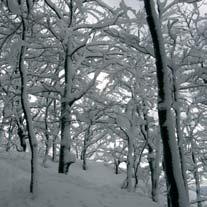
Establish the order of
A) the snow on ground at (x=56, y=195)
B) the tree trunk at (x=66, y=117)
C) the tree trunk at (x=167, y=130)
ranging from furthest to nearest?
the tree trunk at (x=66, y=117) < the snow on ground at (x=56, y=195) < the tree trunk at (x=167, y=130)

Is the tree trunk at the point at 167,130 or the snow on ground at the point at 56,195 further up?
the tree trunk at the point at 167,130

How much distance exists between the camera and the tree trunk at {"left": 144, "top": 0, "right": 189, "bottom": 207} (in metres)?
7.15

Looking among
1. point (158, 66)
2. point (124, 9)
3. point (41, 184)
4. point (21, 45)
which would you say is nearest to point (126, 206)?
point (41, 184)

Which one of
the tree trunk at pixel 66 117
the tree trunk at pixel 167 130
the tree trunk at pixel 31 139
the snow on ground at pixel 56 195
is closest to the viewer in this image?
the tree trunk at pixel 167 130

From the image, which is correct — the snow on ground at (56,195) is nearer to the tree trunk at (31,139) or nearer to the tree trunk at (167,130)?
the tree trunk at (31,139)

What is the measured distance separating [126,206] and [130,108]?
249 inches

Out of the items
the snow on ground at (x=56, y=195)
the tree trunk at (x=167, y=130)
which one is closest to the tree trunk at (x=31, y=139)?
the snow on ground at (x=56, y=195)

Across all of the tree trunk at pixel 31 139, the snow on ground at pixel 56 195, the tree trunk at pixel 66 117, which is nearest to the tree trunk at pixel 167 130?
the snow on ground at pixel 56 195

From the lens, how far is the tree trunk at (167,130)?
7.15 meters

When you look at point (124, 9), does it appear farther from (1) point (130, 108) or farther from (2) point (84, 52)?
(1) point (130, 108)

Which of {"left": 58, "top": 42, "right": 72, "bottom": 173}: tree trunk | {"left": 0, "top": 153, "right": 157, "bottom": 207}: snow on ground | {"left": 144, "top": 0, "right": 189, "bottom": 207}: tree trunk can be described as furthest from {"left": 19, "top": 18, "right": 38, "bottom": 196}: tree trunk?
{"left": 144, "top": 0, "right": 189, "bottom": 207}: tree trunk

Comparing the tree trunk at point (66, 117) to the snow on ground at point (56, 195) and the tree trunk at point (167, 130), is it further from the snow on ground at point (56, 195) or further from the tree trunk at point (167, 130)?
the tree trunk at point (167, 130)

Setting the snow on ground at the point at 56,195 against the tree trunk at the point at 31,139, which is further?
the tree trunk at the point at 31,139

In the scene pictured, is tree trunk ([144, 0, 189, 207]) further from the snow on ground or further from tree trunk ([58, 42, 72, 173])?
tree trunk ([58, 42, 72, 173])
